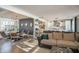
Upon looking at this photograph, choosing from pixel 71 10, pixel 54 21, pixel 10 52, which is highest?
pixel 71 10

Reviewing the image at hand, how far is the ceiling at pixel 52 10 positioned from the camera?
3002 mm

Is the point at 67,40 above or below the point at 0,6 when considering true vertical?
below

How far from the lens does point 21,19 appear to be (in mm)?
3127

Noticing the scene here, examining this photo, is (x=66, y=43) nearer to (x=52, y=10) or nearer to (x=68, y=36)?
(x=68, y=36)

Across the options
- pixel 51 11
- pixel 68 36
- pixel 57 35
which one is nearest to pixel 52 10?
pixel 51 11

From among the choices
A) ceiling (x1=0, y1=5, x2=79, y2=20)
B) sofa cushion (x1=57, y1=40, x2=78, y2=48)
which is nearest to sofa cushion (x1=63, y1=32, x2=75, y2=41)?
sofa cushion (x1=57, y1=40, x2=78, y2=48)

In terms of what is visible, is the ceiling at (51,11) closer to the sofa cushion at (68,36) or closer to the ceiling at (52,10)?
the ceiling at (52,10)

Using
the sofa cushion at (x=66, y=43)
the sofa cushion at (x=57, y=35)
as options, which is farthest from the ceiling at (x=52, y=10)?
the sofa cushion at (x=66, y=43)

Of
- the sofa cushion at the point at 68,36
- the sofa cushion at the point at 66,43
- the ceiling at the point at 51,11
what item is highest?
the ceiling at the point at 51,11

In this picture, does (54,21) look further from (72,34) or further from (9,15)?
(9,15)

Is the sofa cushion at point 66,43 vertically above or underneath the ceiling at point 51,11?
underneath

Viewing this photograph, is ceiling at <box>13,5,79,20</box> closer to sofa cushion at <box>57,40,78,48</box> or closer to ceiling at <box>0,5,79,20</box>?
ceiling at <box>0,5,79,20</box>
